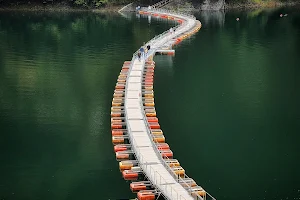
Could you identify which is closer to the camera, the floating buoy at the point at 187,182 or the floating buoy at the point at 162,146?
the floating buoy at the point at 187,182

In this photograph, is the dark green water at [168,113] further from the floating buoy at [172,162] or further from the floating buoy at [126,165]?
the floating buoy at [172,162]

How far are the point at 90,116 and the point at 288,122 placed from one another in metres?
17.7

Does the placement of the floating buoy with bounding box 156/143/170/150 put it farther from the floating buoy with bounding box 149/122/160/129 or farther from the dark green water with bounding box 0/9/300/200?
the floating buoy with bounding box 149/122/160/129

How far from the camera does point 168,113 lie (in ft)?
148

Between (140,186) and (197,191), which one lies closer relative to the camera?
(197,191)

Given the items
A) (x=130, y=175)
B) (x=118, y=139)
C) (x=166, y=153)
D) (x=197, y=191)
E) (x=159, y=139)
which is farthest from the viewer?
(x=118, y=139)

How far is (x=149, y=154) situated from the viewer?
113 ft

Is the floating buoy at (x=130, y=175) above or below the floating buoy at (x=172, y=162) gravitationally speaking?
below

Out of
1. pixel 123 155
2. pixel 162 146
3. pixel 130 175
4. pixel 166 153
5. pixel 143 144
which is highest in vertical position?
pixel 143 144

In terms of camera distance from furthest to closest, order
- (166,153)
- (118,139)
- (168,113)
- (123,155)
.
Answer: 1. (168,113)
2. (118,139)
3. (123,155)
4. (166,153)

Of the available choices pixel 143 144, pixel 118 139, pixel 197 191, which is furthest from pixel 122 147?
pixel 197 191

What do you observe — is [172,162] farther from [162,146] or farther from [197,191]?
[197,191]

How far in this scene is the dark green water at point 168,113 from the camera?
3256cm

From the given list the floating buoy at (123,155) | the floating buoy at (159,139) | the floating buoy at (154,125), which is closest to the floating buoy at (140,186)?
the floating buoy at (123,155)
